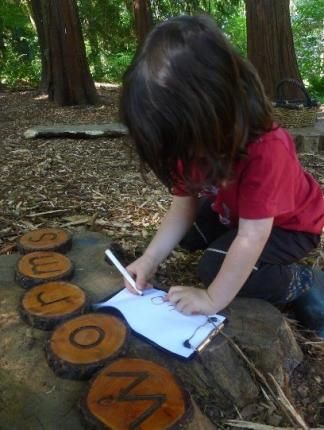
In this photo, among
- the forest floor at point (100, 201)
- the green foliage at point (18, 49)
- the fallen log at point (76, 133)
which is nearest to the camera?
the forest floor at point (100, 201)

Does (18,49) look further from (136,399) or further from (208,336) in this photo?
(136,399)

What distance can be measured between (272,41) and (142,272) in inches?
140

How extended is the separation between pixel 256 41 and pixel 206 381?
12.7 ft

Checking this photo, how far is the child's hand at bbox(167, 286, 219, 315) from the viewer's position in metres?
1.39

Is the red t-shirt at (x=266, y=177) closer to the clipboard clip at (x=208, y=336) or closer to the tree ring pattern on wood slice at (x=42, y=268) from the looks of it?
the clipboard clip at (x=208, y=336)

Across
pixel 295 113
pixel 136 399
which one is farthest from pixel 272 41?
pixel 136 399

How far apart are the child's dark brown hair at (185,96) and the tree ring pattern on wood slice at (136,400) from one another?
1.68 feet

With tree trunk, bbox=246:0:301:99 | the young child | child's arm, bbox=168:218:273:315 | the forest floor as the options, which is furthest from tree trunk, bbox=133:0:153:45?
child's arm, bbox=168:218:273:315

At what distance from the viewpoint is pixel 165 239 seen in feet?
5.47

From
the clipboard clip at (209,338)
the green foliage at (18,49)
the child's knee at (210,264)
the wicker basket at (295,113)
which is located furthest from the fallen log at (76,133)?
the green foliage at (18,49)

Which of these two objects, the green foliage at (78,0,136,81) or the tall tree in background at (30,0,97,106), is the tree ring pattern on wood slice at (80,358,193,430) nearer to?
the tall tree in background at (30,0,97,106)

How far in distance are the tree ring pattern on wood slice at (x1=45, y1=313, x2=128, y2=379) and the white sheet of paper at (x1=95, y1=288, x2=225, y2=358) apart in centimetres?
7

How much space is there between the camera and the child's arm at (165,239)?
1.59 meters

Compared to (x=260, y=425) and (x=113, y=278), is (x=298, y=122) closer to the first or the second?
(x=113, y=278)
